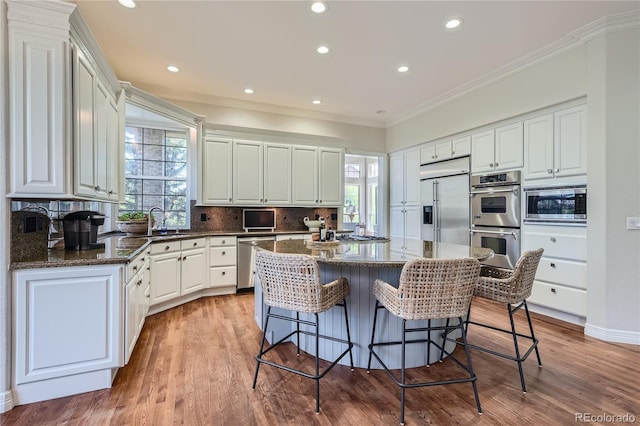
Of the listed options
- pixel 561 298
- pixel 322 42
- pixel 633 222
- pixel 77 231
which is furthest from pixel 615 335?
pixel 77 231

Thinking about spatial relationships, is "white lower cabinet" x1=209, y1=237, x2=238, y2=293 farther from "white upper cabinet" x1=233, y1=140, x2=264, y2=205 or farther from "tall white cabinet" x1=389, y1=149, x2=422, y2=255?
"tall white cabinet" x1=389, y1=149, x2=422, y2=255

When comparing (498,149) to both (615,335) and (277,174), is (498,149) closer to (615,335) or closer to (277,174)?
(615,335)

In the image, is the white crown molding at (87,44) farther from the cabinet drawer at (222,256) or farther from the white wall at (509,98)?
the white wall at (509,98)

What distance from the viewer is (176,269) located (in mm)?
3824

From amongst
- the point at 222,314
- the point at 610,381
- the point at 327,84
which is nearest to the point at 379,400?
the point at 610,381

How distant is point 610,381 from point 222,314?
3.42 metres

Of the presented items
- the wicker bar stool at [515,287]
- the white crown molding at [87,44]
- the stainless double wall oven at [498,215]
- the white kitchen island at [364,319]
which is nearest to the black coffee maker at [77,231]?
the white crown molding at [87,44]

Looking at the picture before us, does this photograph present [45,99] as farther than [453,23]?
No

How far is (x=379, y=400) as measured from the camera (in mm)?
1947

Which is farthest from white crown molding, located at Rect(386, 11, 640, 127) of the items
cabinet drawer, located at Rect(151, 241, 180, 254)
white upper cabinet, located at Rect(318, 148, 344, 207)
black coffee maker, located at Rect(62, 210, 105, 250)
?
black coffee maker, located at Rect(62, 210, 105, 250)

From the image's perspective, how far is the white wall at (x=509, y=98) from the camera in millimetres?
3188

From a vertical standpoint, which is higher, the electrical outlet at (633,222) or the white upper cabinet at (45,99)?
the white upper cabinet at (45,99)

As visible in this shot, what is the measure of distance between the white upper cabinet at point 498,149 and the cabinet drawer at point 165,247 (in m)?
3.97

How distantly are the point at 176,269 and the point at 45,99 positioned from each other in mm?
2338
